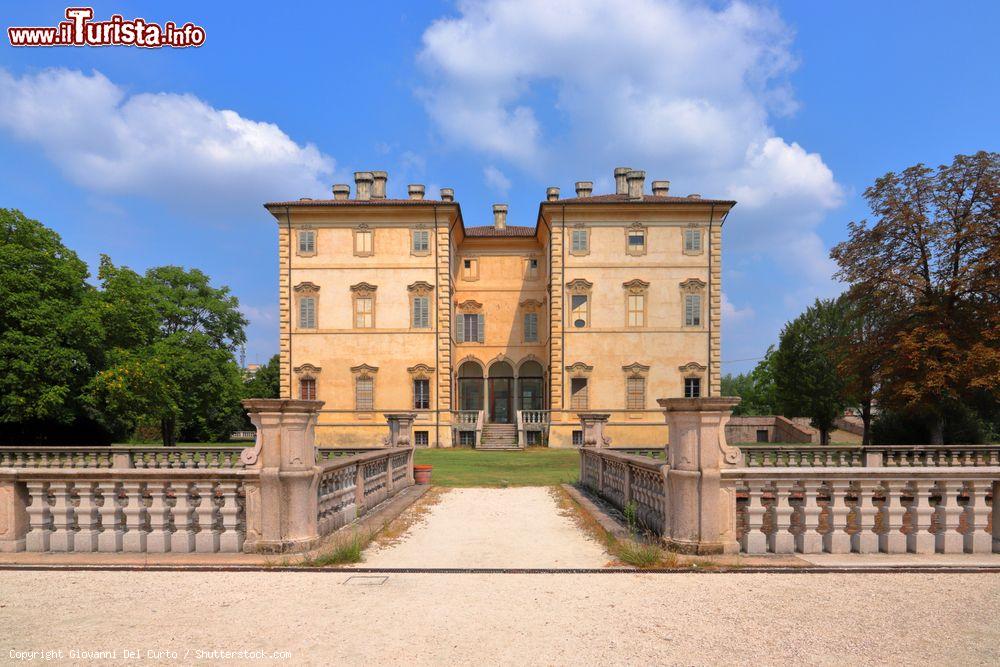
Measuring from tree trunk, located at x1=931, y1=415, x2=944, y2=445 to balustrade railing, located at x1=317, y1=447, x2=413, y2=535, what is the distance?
2234 centimetres

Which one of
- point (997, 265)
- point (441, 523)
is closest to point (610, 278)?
point (997, 265)

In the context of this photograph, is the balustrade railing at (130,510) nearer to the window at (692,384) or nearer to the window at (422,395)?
the window at (422,395)

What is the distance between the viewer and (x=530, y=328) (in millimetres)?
36781

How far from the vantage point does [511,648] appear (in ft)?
13.4

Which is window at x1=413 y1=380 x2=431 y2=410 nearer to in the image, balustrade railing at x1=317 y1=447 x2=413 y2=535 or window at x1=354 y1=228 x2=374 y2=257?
window at x1=354 y1=228 x2=374 y2=257

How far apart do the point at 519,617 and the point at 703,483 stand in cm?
285

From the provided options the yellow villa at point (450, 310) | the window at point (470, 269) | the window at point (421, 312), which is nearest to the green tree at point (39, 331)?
the yellow villa at point (450, 310)

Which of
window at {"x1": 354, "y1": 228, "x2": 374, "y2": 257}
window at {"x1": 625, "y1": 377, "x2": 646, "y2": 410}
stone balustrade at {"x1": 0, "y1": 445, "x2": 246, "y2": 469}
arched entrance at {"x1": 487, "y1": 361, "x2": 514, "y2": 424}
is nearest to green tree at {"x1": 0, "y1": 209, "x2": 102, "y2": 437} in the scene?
stone balustrade at {"x1": 0, "y1": 445, "x2": 246, "y2": 469}

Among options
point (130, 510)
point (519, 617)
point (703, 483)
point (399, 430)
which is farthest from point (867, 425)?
point (130, 510)

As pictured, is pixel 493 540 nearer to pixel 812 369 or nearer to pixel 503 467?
pixel 503 467

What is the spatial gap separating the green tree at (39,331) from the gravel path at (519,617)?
2350 centimetres

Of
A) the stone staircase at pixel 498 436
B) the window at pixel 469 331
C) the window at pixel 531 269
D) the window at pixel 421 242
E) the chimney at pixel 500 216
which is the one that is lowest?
the stone staircase at pixel 498 436

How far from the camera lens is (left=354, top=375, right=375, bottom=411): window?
33281 millimetres

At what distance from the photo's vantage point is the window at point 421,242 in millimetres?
33469
